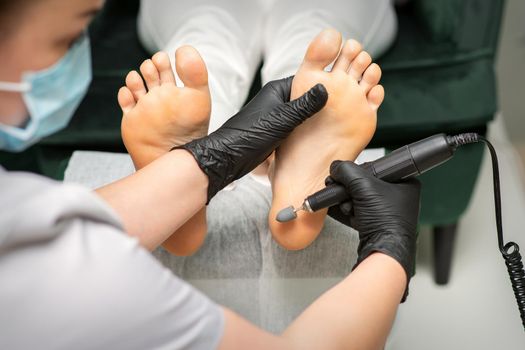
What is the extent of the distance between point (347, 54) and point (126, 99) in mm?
330

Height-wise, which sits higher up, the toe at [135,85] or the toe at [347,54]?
the toe at [347,54]

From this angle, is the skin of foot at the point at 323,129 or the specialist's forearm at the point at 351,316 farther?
the skin of foot at the point at 323,129

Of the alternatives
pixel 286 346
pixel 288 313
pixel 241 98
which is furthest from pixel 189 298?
pixel 241 98

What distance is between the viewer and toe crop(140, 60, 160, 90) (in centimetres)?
91

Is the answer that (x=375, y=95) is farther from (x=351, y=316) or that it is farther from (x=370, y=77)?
(x=351, y=316)

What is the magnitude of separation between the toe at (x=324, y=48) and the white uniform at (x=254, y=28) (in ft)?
0.92

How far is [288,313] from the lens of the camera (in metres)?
0.96

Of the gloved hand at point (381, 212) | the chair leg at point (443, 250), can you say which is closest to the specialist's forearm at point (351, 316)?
the gloved hand at point (381, 212)

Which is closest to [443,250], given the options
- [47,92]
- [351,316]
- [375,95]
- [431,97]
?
[431,97]

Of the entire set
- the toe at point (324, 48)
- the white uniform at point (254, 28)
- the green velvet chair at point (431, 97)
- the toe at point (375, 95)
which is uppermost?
the toe at point (324, 48)

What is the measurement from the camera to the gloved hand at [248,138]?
869 mm

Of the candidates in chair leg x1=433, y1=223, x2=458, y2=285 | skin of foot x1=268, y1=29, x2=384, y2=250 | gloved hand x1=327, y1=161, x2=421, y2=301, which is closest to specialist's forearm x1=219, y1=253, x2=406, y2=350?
gloved hand x1=327, y1=161, x2=421, y2=301

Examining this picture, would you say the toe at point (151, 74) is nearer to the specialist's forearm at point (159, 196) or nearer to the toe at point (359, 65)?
the specialist's forearm at point (159, 196)

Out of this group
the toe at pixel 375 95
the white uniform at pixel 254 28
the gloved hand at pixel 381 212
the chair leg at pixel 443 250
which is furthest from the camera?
the chair leg at pixel 443 250
